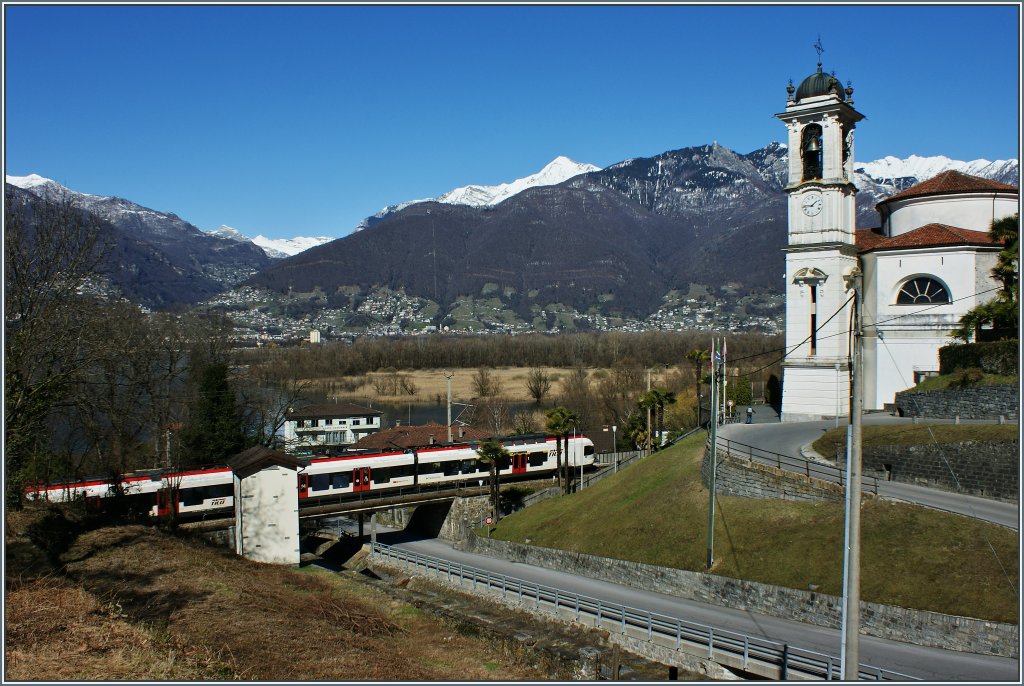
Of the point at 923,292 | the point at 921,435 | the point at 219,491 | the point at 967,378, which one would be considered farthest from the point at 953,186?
the point at 219,491

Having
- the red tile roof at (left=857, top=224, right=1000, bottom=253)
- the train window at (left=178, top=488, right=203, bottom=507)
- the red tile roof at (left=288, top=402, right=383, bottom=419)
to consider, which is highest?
the red tile roof at (left=857, top=224, right=1000, bottom=253)

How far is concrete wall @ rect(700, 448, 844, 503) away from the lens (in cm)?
2820

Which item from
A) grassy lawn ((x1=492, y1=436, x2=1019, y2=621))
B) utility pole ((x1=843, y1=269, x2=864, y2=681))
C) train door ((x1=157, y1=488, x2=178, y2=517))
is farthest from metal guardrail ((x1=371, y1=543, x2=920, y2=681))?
train door ((x1=157, y1=488, x2=178, y2=517))

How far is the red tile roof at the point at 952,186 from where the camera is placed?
4419 centimetres

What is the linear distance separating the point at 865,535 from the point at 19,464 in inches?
1020

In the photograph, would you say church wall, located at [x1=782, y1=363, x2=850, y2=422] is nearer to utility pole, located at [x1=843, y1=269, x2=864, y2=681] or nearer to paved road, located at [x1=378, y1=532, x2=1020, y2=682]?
paved road, located at [x1=378, y1=532, x2=1020, y2=682]

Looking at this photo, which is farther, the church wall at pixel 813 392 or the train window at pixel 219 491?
the church wall at pixel 813 392

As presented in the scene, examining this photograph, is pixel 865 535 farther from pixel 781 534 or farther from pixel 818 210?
pixel 818 210

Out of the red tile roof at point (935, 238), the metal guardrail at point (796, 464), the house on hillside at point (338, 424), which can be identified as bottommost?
the house on hillside at point (338, 424)

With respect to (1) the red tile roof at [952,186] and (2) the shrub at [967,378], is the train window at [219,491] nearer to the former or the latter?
(2) the shrub at [967,378]

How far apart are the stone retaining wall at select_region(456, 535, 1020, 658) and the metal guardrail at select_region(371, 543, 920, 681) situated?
2.75m

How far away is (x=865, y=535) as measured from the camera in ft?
81.7

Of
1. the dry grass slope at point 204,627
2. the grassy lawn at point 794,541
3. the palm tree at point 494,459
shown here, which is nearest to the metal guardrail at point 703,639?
the grassy lawn at point 794,541

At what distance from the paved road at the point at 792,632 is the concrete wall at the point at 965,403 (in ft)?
48.2
